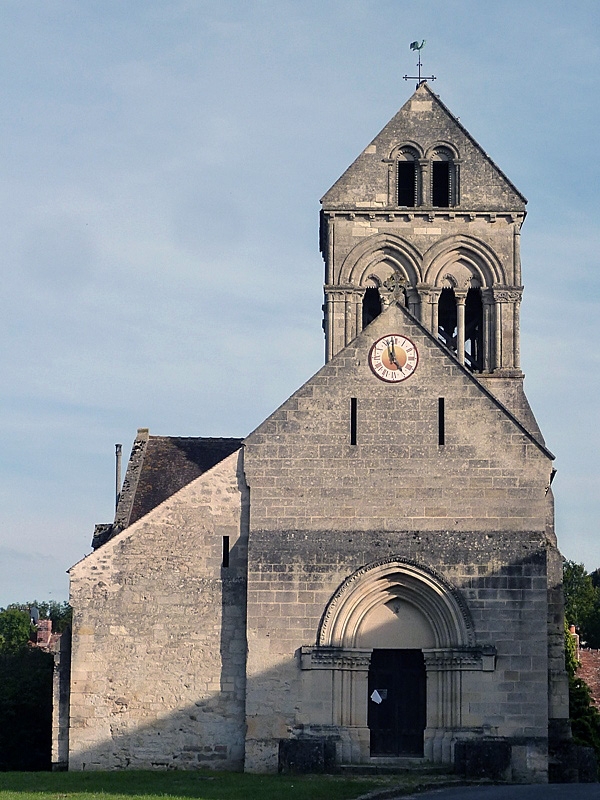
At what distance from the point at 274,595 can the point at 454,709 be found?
4.08 m

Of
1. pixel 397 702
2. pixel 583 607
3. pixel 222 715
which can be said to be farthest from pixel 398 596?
pixel 583 607

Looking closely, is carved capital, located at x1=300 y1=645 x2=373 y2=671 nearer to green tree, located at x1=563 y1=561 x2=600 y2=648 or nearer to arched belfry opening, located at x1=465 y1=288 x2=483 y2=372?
arched belfry opening, located at x1=465 y1=288 x2=483 y2=372

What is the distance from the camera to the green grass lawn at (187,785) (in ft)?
75.8

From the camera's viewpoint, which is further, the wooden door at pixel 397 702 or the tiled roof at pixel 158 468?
the tiled roof at pixel 158 468

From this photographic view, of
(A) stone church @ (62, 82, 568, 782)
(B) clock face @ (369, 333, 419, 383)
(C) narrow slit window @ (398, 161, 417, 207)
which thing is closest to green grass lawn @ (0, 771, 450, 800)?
(A) stone church @ (62, 82, 568, 782)

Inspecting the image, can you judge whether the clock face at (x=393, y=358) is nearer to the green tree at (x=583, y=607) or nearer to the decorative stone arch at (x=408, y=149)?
the decorative stone arch at (x=408, y=149)

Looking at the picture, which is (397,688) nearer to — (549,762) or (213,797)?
(549,762)

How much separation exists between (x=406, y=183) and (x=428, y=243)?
78.7 inches

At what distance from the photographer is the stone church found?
91.2ft

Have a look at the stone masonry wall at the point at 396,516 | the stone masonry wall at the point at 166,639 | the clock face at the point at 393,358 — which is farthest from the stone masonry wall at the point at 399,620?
the clock face at the point at 393,358

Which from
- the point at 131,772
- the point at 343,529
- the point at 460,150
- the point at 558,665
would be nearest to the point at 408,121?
the point at 460,150

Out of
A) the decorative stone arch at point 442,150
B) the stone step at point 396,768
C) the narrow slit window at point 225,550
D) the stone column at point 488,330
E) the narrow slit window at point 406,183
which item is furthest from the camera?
the narrow slit window at point 406,183

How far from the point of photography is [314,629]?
1109 inches

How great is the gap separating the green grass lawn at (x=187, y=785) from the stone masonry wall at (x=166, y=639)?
2.78ft
